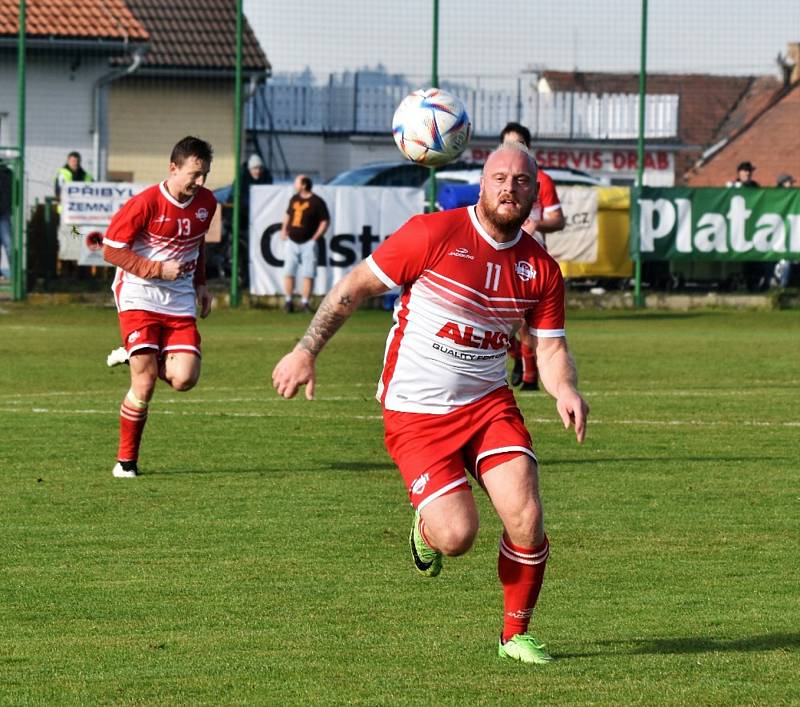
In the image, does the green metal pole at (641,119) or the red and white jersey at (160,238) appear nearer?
the red and white jersey at (160,238)

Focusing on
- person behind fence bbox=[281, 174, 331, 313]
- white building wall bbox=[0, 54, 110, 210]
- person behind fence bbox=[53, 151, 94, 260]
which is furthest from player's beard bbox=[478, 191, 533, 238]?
white building wall bbox=[0, 54, 110, 210]

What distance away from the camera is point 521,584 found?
6023 mm

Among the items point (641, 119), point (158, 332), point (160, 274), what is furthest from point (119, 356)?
point (641, 119)

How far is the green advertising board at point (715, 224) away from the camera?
976 inches

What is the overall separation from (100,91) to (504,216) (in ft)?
94.2

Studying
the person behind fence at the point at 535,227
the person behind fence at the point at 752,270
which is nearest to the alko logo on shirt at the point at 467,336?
the person behind fence at the point at 535,227

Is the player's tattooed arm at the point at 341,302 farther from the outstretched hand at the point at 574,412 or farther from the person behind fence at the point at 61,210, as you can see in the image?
the person behind fence at the point at 61,210

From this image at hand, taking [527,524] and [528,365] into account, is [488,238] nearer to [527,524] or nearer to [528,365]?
[527,524]

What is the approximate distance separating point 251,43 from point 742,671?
21488 millimetres

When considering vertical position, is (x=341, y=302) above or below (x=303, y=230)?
below

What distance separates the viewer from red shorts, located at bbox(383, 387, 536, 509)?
20.2ft

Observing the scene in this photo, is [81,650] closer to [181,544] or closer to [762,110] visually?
[181,544]

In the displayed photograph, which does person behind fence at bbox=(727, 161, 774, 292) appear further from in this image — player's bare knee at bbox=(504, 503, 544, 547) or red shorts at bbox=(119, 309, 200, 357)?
player's bare knee at bbox=(504, 503, 544, 547)

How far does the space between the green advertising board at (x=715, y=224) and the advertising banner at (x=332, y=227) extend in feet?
11.2
